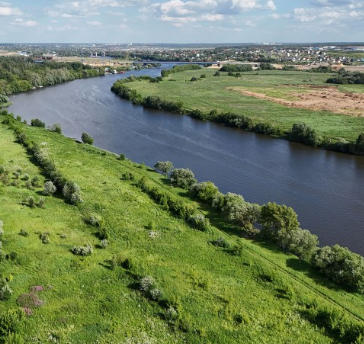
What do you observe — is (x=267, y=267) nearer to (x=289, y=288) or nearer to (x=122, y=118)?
(x=289, y=288)

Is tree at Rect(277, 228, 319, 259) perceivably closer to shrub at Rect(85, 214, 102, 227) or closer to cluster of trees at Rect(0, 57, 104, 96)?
shrub at Rect(85, 214, 102, 227)

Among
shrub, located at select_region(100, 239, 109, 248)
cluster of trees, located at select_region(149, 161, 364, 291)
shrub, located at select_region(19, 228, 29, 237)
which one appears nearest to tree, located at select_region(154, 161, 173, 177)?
cluster of trees, located at select_region(149, 161, 364, 291)

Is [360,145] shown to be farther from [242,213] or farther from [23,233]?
[23,233]

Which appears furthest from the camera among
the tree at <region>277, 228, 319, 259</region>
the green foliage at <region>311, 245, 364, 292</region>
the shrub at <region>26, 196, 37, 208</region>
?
the shrub at <region>26, 196, 37, 208</region>

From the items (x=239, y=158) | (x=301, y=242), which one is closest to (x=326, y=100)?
(x=239, y=158)

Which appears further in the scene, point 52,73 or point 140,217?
point 52,73

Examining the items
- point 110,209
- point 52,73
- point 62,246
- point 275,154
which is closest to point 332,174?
point 275,154
